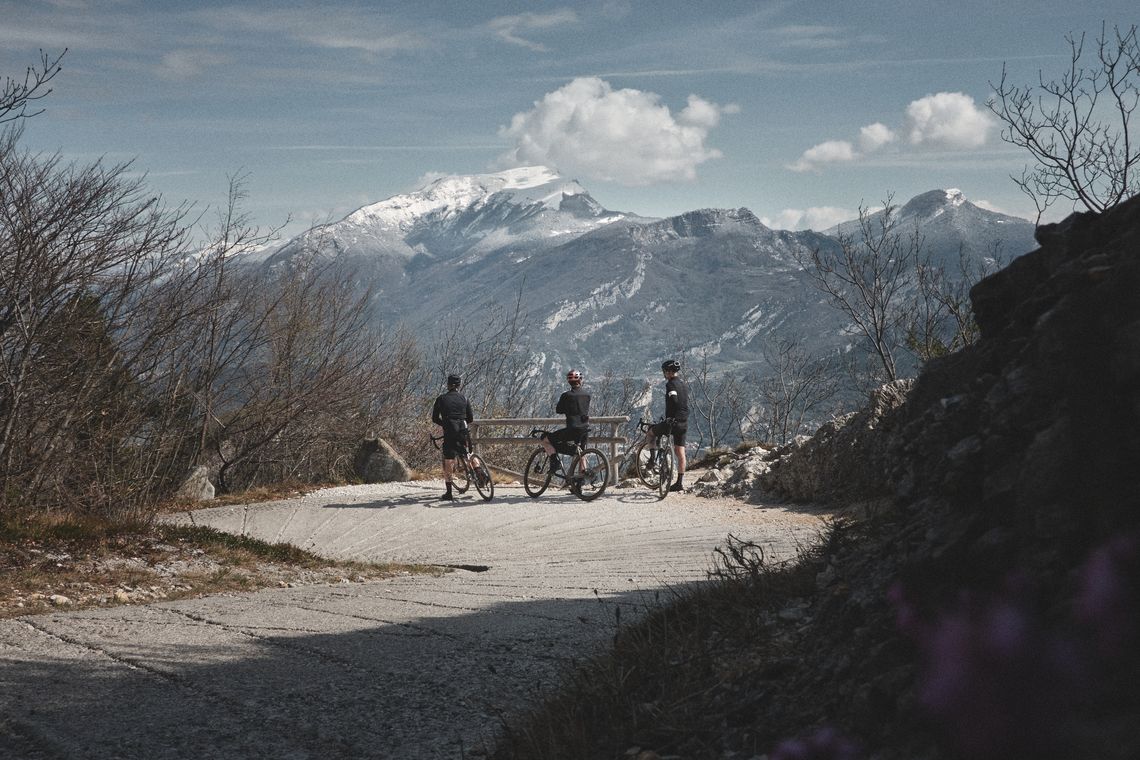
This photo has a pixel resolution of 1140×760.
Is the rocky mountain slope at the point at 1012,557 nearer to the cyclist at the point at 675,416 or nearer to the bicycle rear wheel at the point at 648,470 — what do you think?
the cyclist at the point at 675,416

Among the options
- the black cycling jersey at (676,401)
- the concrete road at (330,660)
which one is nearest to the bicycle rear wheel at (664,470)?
the black cycling jersey at (676,401)

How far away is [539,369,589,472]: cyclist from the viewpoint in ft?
49.0

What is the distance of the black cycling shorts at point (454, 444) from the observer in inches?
597

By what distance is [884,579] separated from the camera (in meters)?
3.51

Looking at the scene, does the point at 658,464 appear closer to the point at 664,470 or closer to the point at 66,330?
the point at 664,470

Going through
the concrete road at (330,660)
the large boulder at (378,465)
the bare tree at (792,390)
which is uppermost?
the bare tree at (792,390)

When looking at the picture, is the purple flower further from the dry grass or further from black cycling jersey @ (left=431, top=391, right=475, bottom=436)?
black cycling jersey @ (left=431, top=391, right=475, bottom=436)

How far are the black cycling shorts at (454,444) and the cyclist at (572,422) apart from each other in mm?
1261

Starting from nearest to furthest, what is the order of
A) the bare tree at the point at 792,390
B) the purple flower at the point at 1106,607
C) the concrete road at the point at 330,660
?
the purple flower at the point at 1106,607
the concrete road at the point at 330,660
the bare tree at the point at 792,390

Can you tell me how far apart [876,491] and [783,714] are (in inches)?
325

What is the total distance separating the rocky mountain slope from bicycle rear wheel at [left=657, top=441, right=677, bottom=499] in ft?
33.7

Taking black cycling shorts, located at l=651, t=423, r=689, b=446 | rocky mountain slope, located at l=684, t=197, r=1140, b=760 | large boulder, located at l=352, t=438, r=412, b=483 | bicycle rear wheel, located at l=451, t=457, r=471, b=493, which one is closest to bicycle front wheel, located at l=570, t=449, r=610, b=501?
black cycling shorts, located at l=651, t=423, r=689, b=446

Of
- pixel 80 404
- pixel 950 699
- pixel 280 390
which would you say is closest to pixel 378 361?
pixel 280 390

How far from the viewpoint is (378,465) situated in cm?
1847
